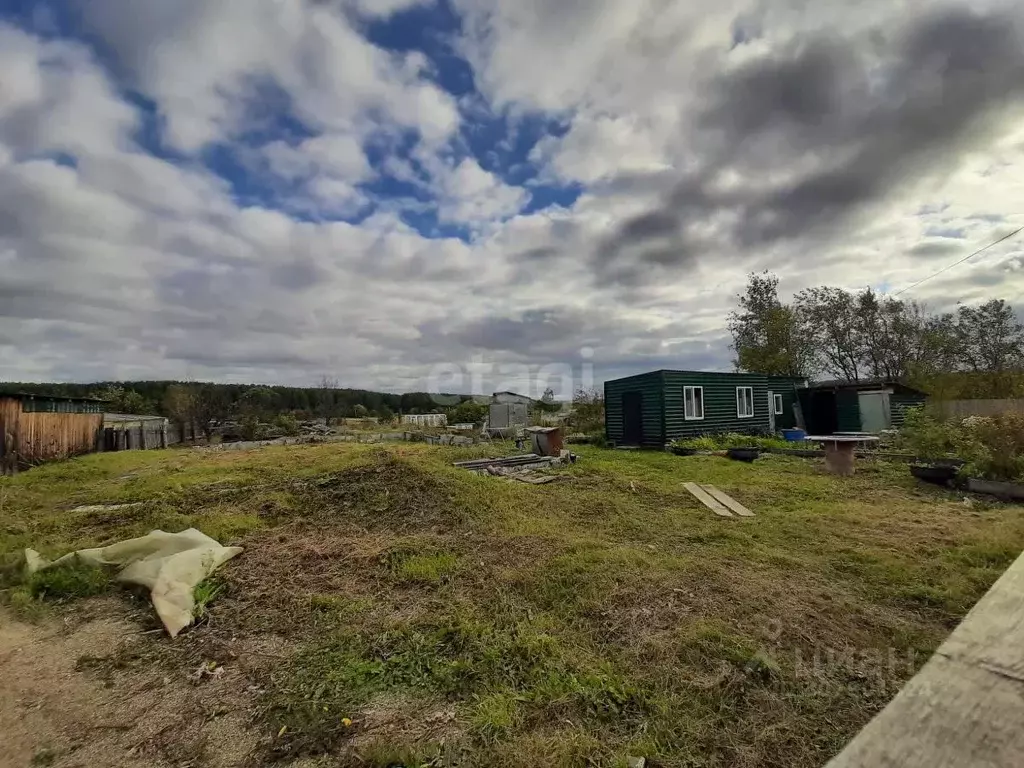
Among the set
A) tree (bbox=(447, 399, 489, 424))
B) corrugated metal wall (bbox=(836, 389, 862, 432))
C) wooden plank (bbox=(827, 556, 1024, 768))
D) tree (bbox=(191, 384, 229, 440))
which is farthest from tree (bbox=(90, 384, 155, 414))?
wooden plank (bbox=(827, 556, 1024, 768))

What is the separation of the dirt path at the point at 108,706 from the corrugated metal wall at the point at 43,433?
14.6 metres

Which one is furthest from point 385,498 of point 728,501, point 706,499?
point 728,501

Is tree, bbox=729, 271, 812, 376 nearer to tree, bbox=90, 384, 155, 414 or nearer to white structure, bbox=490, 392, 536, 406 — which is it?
white structure, bbox=490, 392, 536, 406

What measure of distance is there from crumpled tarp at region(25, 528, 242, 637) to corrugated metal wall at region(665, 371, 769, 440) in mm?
13859

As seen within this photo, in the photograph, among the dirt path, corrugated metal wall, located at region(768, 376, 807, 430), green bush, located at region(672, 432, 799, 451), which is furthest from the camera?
corrugated metal wall, located at region(768, 376, 807, 430)

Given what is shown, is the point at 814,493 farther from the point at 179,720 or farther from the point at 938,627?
the point at 179,720

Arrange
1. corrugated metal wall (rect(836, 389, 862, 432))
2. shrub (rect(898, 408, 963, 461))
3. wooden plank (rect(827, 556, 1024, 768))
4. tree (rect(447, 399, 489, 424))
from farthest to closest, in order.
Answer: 1. tree (rect(447, 399, 489, 424))
2. corrugated metal wall (rect(836, 389, 862, 432))
3. shrub (rect(898, 408, 963, 461))
4. wooden plank (rect(827, 556, 1024, 768))

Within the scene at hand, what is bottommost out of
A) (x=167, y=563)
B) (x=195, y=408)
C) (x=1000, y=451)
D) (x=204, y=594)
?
(x=204, y=594)

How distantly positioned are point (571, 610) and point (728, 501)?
4.99 m

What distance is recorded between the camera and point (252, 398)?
35219 mm

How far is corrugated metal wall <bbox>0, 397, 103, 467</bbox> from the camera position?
1430cm

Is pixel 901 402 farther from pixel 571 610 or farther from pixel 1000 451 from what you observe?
pixel 571 610

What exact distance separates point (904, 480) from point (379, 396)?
58901mm

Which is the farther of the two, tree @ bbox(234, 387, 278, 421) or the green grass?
tree @ bbox(234, 387, 278, 421)
